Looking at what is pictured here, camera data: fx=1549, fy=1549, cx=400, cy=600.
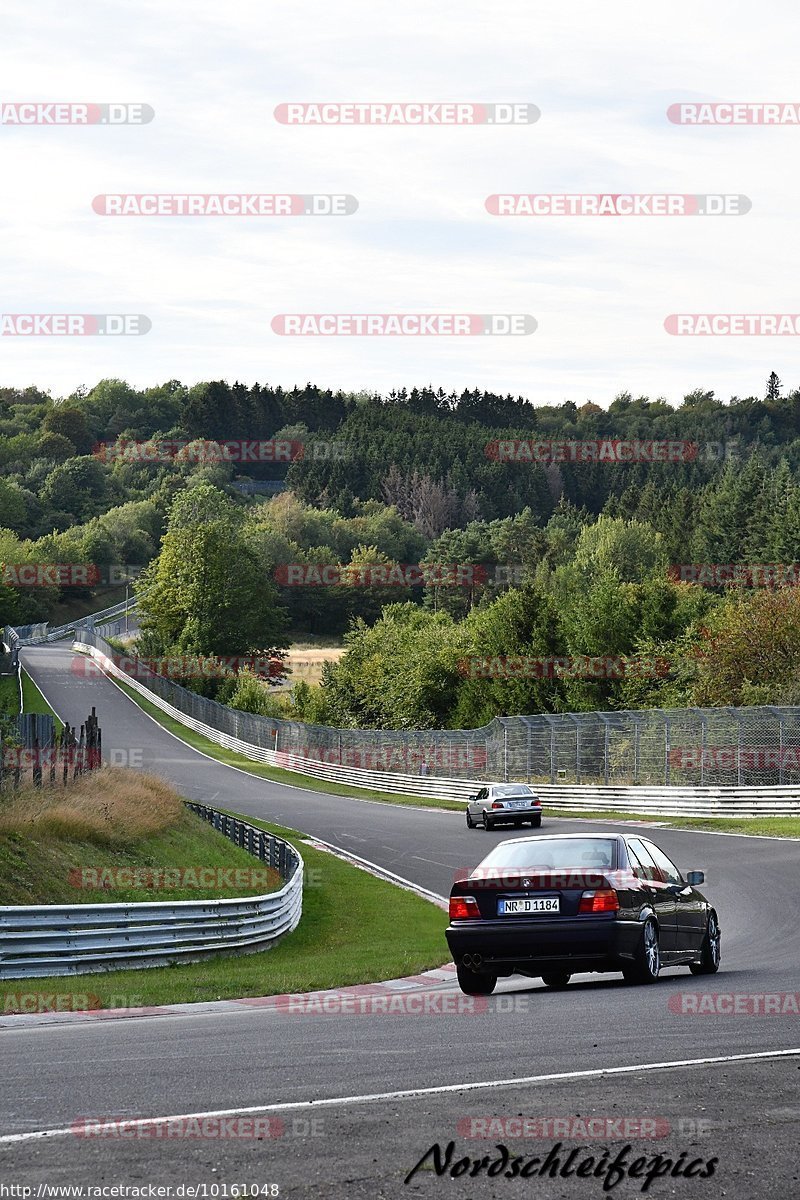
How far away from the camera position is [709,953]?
14977 mm

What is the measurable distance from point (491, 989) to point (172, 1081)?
6.04m

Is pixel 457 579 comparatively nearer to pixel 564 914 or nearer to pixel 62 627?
pixel 62 627

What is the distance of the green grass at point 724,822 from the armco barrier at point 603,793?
11.4 inches

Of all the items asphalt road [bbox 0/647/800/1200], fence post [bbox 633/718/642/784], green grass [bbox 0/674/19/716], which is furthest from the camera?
green grass [bbox 0/674/19/716]

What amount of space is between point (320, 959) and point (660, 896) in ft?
21.1

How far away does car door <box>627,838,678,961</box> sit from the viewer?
45.7ft

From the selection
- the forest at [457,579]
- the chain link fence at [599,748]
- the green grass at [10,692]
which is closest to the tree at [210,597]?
the forest at [457,579]

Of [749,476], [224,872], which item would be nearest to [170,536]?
[749,476]

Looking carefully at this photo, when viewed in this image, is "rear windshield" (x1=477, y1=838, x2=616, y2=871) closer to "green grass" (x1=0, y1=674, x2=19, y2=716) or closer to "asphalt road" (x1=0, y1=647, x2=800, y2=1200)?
"asphalt road" (x1=0, y1=647, x2=800, y2=1200)

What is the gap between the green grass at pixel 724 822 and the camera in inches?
1438

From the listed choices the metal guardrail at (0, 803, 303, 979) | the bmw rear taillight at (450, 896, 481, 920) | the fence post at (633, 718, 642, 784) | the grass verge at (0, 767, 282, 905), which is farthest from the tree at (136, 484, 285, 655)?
the bmw rear taillight at (450, 896, 481, 920)

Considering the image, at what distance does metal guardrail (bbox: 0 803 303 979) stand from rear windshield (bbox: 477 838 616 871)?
5080 millimetres

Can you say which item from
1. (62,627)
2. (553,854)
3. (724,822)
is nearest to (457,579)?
(62,627)

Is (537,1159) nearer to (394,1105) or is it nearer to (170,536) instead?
(394,1105)
